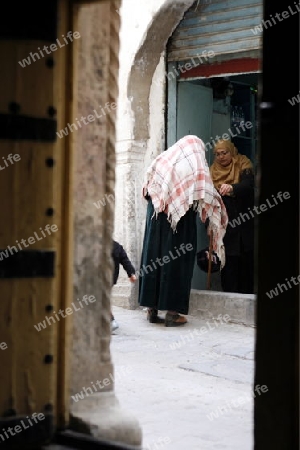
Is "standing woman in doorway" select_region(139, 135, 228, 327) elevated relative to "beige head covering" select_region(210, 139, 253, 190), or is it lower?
lower

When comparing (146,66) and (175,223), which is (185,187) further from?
(146,66)

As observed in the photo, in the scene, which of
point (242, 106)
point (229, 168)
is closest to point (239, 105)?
point (242, 106)

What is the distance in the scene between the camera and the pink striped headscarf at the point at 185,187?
310 inches

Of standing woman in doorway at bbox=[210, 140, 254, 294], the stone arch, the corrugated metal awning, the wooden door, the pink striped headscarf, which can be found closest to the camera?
the wooden door

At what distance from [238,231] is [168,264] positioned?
93 centimetres

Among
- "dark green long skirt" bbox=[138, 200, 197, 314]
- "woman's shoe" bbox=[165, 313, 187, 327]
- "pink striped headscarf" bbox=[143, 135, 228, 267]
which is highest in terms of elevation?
"pink striped headscarf" bbox=[143, 135, 228, 267]

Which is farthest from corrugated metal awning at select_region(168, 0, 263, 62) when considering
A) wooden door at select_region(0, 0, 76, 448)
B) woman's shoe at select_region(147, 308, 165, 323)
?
wooden door at select_region(0, 0, 76, 448)

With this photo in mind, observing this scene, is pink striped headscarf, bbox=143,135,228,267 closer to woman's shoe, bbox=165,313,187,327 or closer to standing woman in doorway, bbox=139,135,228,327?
standing woman in doorway, bbox=139,135,228,327

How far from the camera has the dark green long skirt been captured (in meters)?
7.88

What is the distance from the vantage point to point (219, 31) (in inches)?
326

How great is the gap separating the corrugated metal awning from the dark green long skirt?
5.91 ft

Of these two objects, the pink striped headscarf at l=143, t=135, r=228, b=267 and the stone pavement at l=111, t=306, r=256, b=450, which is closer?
the stone pavement at l=111, t=306, r=256, b=450

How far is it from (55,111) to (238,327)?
490 cm

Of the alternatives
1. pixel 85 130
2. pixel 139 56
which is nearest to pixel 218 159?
pixel 139 56
